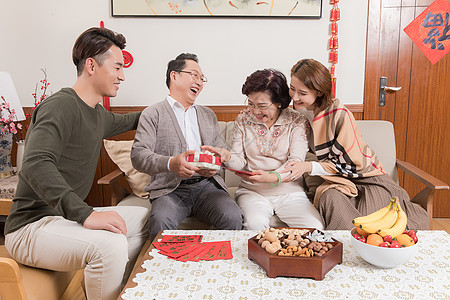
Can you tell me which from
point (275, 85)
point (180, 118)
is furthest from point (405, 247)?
point (180, 118)

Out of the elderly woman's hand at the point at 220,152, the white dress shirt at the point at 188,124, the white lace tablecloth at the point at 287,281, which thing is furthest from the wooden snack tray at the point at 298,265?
the white dress shirt at the point at 188,124

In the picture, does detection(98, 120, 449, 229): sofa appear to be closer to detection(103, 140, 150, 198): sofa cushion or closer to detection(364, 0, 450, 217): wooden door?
detection(103, 140, 150, 198): sofa cushion

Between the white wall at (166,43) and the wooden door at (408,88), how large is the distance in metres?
0.12

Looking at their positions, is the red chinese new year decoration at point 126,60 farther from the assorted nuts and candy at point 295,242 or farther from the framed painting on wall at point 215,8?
the assorted nuts and candy at point 295,242

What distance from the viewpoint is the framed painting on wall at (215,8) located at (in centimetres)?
282

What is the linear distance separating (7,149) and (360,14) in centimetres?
277

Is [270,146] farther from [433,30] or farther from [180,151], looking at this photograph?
[433,30]

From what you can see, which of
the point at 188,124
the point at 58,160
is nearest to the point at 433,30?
the point at 188,124

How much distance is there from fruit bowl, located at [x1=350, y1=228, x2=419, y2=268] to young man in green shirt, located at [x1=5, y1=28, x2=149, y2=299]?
0.89m

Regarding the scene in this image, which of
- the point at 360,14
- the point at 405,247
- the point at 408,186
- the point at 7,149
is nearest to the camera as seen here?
the point at 405,247

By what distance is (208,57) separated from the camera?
2.91 m

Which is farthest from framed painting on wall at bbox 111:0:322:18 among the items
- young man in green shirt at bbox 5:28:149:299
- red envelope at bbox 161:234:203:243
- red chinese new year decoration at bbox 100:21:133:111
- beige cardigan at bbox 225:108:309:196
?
red envelope at bbox 161:234:203:243

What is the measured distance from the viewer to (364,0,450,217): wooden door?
2.90m

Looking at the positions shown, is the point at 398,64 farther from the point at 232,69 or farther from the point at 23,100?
the point at 23,100
